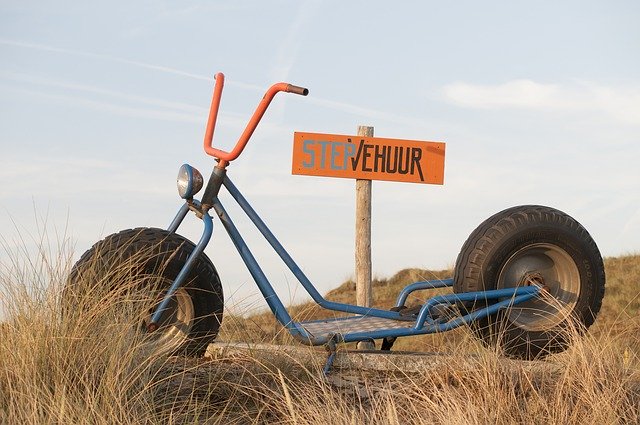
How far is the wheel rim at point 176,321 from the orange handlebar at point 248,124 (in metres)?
0.92

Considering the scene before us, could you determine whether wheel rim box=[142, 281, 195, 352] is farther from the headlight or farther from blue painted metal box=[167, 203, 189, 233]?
the headlight

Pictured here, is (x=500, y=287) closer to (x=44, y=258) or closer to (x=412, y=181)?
(x=412, y=181)

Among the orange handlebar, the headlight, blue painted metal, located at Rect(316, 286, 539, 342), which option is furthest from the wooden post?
the headlight

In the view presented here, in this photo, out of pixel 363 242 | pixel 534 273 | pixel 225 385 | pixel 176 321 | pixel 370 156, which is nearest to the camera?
pixel 225 385

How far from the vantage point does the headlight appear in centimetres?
569

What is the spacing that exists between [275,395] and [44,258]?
5.17 feet

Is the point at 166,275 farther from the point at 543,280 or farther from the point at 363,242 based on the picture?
the point at 363,242

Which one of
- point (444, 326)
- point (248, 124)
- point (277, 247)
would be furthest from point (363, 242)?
A: point (248, 124)

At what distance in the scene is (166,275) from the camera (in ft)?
18.2

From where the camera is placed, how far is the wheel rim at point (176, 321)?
18.1 ft

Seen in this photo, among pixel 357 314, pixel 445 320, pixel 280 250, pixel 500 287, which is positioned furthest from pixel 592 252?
pixel 280 250

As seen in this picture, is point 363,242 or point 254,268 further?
point 363,242

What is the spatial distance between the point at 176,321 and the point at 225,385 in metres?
0.64

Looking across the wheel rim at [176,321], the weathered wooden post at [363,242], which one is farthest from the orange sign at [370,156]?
the wheel rim at [176,321]
